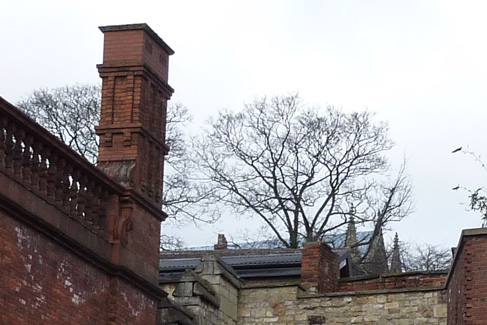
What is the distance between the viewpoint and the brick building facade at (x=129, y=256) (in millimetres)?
13797

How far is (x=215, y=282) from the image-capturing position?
21094mm

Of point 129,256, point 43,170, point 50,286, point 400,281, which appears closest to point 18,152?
point 43,170

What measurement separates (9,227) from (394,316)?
9693mm

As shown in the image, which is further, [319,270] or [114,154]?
[319,270]

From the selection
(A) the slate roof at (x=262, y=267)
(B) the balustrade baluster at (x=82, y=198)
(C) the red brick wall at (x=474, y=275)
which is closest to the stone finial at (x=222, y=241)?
(A) the slate roof at (x=262, y=267)

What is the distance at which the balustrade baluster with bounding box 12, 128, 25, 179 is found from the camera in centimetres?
1372

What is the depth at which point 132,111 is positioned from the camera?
17094mm

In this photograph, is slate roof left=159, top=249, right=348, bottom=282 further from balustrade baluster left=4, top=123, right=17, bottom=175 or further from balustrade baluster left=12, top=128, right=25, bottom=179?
balustrade baluster left=4, top=123, right=17, bottom=175

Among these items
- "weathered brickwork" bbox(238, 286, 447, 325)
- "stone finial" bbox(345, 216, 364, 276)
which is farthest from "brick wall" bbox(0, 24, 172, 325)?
"stone finial" bbox(345, 216, 364, 276)

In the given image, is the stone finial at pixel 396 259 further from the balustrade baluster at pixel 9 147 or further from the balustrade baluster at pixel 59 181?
the balustrade baluster at pixel 9 147

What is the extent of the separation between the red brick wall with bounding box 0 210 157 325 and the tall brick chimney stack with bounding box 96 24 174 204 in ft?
5.76

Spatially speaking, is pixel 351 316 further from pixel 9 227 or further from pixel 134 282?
pixel 9 227

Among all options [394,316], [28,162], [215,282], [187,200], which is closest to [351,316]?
[394,316]

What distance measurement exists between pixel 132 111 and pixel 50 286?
371cm
